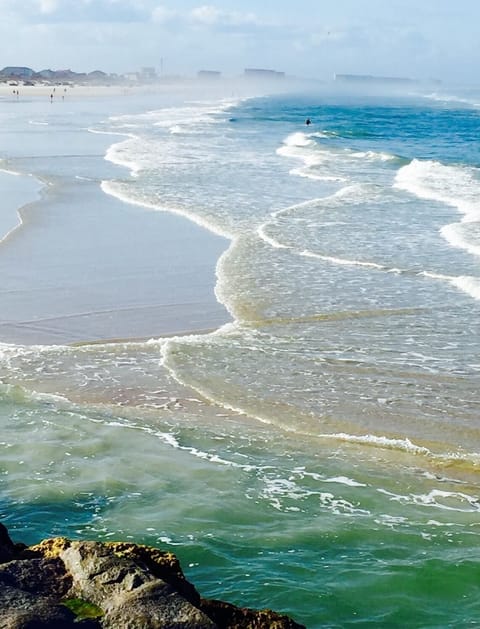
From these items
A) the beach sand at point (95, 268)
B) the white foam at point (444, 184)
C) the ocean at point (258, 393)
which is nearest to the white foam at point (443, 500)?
the ocean at point (258, 393)

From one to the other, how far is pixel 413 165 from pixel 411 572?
112 ft

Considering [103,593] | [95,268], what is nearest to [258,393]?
[103,593]

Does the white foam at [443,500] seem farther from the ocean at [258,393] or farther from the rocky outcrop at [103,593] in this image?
the rocky outcrop at [103,593]

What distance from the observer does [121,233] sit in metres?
21.1

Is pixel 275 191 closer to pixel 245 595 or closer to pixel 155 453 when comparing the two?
pixel 155 453

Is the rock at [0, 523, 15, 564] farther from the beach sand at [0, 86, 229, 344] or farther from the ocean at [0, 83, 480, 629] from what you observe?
the beach sand at [0, 86, 229, 344]

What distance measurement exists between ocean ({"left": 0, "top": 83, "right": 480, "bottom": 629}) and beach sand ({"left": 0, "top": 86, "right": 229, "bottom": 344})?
0.24ft

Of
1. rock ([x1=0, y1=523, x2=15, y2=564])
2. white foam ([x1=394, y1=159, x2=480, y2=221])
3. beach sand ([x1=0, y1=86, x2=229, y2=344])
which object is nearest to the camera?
rock ([x1=0, y1=523, x2=15, y2=564])

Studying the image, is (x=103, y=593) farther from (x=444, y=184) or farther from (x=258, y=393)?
(x=444, y=184)

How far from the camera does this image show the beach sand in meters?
13.9

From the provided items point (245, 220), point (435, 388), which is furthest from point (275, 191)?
point (435, 388)

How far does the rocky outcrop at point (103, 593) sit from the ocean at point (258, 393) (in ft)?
4.35

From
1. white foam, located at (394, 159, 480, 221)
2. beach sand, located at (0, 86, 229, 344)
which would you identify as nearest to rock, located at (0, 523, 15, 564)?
beach sand, located at (0, 86, 229, 344)

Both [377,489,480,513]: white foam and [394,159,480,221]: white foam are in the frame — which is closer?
[377,489,480,513]: white foam
